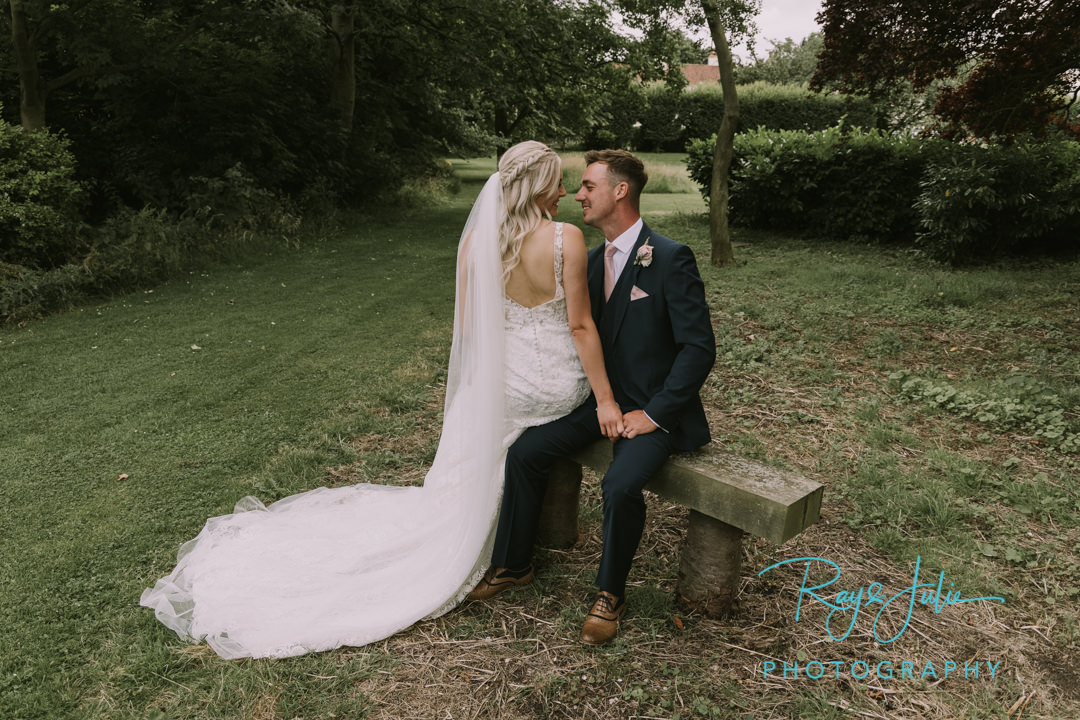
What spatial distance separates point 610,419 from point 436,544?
1038mm

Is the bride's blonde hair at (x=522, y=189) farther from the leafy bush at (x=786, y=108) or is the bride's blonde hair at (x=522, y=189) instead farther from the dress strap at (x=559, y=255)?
the leafy bush at (x=786, y=108)

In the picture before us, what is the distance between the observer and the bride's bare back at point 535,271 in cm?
297

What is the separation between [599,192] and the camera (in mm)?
2980

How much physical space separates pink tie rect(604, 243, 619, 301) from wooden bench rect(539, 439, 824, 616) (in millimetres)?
687

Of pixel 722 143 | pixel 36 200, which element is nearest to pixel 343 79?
pixel 36 200

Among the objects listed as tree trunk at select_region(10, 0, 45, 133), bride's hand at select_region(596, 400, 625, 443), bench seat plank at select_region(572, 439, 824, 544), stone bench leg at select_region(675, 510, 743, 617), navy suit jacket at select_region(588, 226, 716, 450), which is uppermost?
tree trunk at select_region(10, 0, 45, 133)

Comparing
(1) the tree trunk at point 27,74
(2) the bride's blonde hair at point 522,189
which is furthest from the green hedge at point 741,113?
(2) the bride's blonde hair at point 522,189

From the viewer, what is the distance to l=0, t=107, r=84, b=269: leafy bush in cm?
825

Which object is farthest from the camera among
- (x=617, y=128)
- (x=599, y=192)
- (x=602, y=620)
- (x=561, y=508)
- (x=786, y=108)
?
(x=617, y=128)

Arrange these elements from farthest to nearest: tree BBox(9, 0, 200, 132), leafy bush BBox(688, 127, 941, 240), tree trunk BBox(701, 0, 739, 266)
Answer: leafy bush BBox(688, 127, 941, 240), tree BBox(9, 0, 200, 132), tree trunk BBox(701, 0, 739, 266)

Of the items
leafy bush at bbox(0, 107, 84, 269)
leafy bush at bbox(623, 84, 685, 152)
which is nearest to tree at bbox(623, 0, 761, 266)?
leafy bush at bbox(0, 107, 84, 269)

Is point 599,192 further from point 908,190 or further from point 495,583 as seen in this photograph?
point 908,190

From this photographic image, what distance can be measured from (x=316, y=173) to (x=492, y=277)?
41.0 feet

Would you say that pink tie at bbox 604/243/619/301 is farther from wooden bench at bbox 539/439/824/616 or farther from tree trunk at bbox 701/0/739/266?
tree trunk at bbox 701/0/739/266
